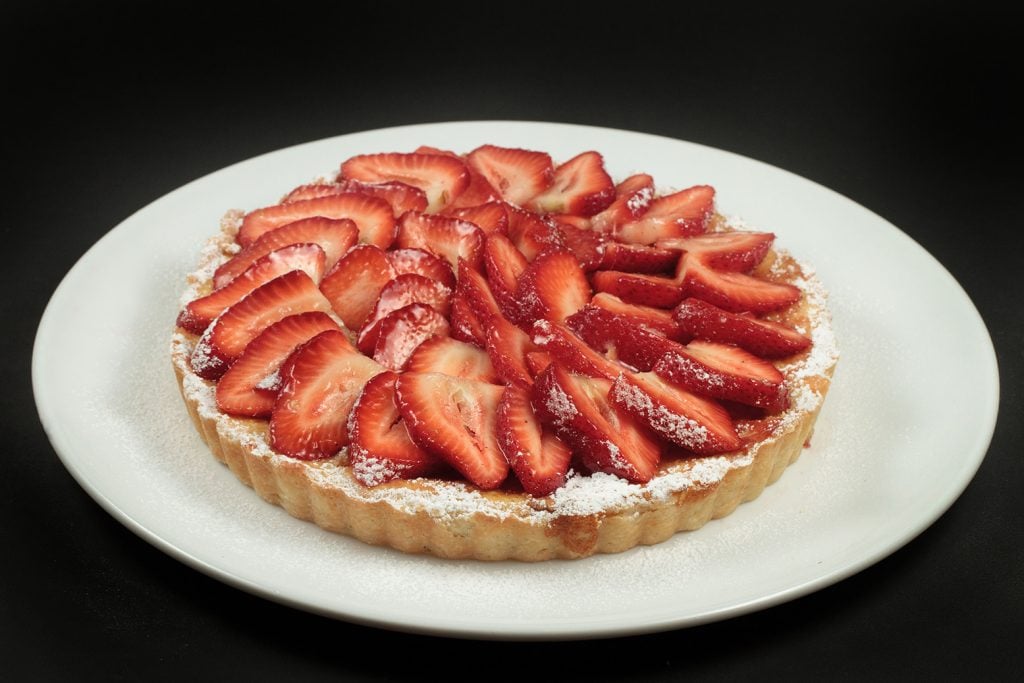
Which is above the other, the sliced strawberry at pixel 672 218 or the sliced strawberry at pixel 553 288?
the sliced strawberry at pixel 672 218

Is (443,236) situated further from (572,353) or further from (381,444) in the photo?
(381,444)

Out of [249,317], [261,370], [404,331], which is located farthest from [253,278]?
[404,331]

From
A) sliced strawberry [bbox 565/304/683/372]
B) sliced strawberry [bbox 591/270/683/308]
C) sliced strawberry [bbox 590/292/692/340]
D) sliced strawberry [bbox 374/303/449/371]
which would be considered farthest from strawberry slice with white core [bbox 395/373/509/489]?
sliced strawberry [bbox 591/270/683/308]

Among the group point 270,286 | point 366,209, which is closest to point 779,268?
point 366,209

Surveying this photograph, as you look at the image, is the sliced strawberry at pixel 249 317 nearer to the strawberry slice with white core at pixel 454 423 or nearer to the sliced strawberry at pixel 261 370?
the sliced strawberry at pixel 261 370

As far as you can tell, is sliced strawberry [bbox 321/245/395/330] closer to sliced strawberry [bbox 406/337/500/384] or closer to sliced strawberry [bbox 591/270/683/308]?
sliced strawberry [bbox 406/337/500/384]

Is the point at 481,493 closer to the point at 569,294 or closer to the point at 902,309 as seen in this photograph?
the point at 569,294

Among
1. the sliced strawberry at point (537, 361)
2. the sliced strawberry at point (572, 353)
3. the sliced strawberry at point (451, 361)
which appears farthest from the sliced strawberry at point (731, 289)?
the sliced strawberry at point (451, 361)

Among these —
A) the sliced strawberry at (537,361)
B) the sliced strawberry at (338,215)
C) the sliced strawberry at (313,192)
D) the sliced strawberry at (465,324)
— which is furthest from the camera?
the sliced strawberry at (313,192)
